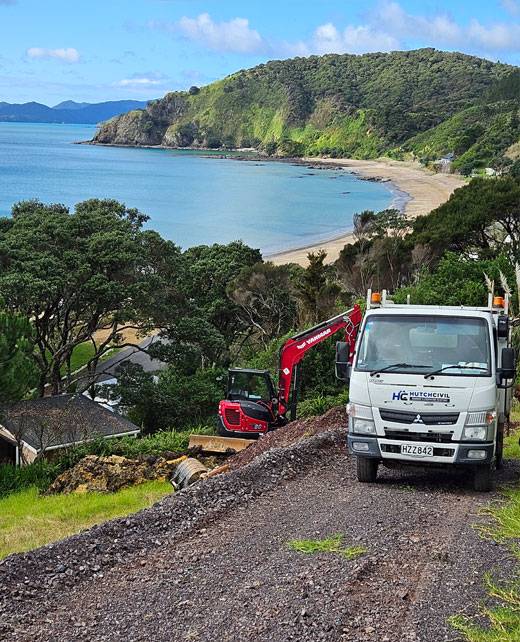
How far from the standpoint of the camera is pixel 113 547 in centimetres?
845

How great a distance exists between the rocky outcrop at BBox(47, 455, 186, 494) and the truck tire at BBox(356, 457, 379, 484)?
23.6 feet

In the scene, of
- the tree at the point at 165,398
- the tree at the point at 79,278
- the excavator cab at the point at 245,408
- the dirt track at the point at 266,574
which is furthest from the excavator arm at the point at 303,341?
the tree at the point at 79,278

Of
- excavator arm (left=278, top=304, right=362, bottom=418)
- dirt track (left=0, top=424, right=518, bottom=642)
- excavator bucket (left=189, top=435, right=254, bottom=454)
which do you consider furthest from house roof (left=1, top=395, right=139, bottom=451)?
dirt track (left=0, top=424, right=518, bottom=642)

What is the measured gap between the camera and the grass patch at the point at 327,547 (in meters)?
8.01

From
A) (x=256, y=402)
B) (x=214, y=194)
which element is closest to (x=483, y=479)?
(x=256, y=402)

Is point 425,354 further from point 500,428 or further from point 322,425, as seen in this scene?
point 322,425

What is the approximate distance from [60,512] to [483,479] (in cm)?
831

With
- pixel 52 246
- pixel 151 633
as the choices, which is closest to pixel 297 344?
pixel 151 633

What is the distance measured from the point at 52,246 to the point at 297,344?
1544 centimetres

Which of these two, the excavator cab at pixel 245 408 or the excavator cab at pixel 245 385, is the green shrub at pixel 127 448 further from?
the excavator cab at pixel 245 385

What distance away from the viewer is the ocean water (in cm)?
8681

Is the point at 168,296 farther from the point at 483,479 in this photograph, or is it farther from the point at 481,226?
the point at 483,479

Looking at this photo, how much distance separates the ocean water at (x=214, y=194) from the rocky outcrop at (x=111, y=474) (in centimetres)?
5436

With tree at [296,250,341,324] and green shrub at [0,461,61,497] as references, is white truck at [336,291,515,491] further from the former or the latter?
tree at [296,250,341,324]
